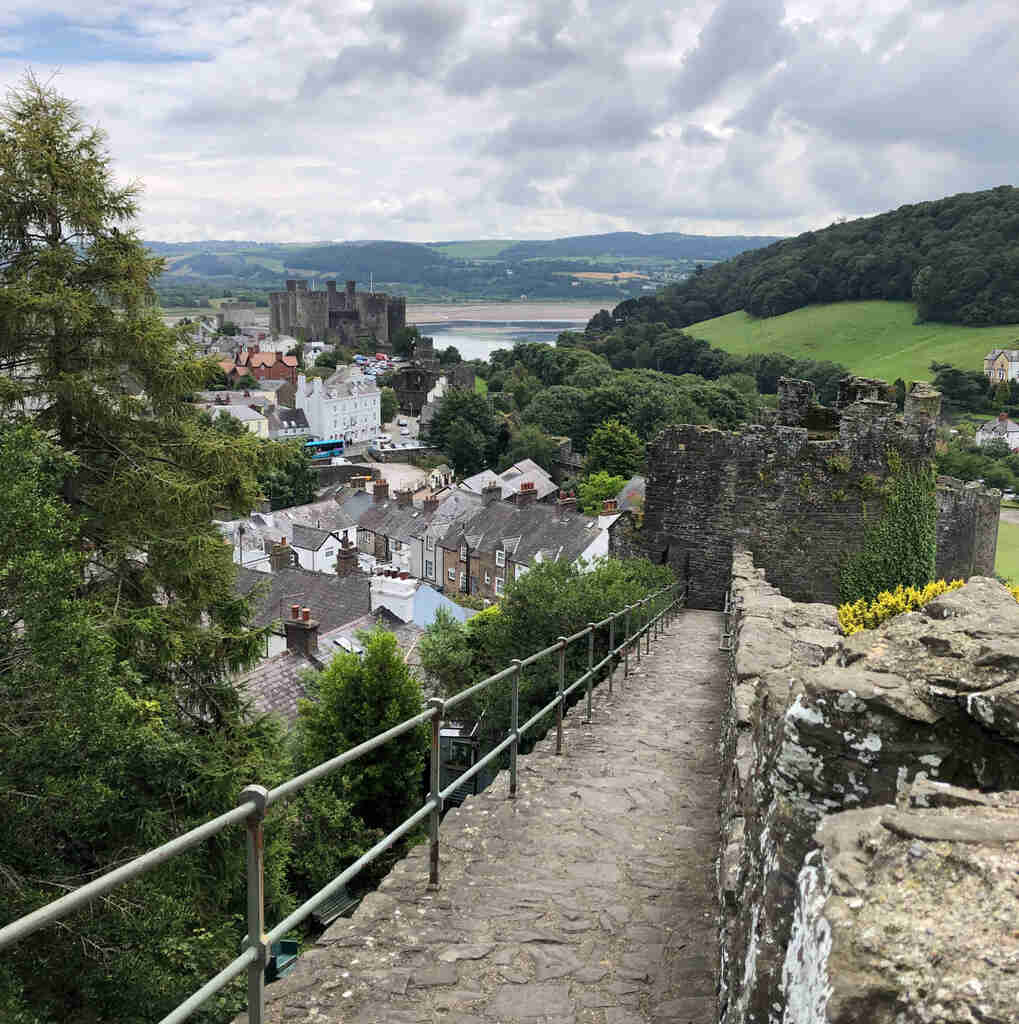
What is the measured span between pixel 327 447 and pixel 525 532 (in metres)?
45.1

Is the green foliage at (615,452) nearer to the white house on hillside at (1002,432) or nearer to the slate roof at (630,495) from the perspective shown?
the slate roof at (630,495)

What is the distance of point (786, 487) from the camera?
51.4 ft

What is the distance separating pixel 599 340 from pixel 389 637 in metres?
115

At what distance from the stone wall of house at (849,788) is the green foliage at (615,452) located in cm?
6597

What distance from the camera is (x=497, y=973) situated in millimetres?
3941

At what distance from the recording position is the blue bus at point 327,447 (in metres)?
82.5

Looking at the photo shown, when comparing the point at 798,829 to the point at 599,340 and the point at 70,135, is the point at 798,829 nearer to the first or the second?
the point at 70,135

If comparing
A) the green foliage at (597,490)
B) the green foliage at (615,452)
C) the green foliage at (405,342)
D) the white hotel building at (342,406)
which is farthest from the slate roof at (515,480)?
the green foliage at (405,342)

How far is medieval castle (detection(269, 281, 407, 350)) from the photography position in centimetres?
13988

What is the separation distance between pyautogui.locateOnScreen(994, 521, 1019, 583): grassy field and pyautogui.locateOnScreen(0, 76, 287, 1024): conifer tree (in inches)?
1424

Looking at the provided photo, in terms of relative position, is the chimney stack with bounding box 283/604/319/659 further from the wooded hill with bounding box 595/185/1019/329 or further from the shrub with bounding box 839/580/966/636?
the wooded hill with bounding box 595/185/1019/329

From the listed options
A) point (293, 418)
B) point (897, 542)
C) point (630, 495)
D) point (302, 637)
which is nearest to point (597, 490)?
point (630, 495)

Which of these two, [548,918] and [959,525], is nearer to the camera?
[548,918]

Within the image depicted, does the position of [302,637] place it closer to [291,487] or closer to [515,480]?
[515,480]
